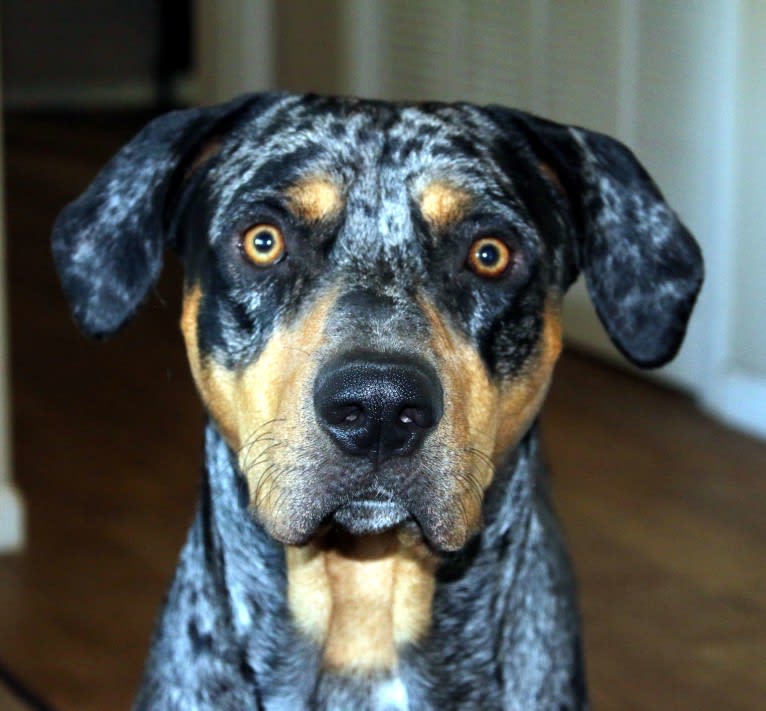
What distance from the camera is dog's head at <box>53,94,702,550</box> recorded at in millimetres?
1898

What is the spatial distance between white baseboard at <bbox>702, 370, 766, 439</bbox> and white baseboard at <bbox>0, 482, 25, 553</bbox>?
2.21 metres

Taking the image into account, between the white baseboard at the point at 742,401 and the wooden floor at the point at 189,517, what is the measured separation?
0.06 m

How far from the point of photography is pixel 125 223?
7.25 ft

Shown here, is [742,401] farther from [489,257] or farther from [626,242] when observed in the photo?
[489,257]

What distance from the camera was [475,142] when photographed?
2.23 m

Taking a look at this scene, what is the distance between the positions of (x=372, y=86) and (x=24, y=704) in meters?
3.78

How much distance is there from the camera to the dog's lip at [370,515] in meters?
1.92

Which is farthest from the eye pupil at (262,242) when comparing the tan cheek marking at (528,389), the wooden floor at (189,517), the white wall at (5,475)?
the white wall at (5,475)

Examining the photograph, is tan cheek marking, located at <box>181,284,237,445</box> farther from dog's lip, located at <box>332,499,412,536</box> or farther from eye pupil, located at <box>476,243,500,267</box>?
eye pupil, located at <box>476,243,500,267</box>

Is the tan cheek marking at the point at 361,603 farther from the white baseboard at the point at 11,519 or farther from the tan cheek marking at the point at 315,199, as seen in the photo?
the white baseboard at the point at 11,519

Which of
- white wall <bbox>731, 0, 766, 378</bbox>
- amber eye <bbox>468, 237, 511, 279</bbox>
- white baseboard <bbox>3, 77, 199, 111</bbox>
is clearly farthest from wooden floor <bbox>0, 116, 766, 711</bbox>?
white baseboard <bbox>3, 77, 199, 111</bbox>

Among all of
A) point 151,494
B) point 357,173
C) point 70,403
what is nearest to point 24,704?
point 151,494

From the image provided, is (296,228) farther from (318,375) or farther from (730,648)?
(730,648)

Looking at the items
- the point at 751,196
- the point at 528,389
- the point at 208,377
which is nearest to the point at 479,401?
the point at 528,389
